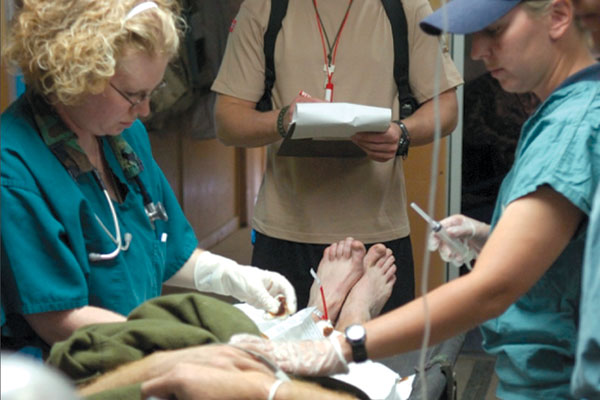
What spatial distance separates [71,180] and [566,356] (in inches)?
30.4

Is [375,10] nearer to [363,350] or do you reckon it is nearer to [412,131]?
[412,131]

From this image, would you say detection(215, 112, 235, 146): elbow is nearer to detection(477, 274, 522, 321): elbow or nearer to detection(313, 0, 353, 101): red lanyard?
detection(313, 0, 353, 101): red lanyard

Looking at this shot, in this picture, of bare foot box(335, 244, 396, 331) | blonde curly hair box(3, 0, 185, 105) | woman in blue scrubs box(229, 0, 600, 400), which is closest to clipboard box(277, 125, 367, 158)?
bare foot box(335, 244, 396, 331)

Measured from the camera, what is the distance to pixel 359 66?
6.04 ft

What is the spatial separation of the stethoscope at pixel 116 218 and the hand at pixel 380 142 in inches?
20.4

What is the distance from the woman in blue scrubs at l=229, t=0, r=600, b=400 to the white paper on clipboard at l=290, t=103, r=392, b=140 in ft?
1.74

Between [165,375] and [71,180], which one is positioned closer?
[165,375]

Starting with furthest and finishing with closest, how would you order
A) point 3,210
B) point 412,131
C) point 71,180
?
1. point 412,131
2. point 71,180
3. point 3,210

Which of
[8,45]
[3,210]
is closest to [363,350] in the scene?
[3,210]

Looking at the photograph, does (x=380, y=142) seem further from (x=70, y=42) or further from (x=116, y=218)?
(x=70, y=42)

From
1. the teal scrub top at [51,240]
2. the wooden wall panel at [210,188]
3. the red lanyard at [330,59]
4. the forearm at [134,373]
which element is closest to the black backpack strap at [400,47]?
the red lanyard at [330,59]

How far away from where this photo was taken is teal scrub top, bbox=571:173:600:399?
2.62 ft

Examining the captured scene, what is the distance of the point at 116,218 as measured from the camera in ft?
4.14

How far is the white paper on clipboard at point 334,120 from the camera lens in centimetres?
157
